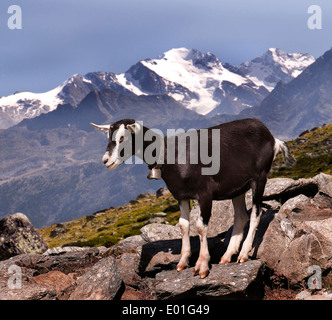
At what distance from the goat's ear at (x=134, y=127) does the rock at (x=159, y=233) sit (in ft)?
27.5

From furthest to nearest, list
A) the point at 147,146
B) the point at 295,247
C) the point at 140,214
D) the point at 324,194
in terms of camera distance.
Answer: the point at 140,214
the point at 324,194
the point at 295,247
the point at 147,146

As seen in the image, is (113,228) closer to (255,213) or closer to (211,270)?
(255,213)

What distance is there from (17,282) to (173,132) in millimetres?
8061

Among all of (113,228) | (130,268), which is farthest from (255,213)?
(113,228)

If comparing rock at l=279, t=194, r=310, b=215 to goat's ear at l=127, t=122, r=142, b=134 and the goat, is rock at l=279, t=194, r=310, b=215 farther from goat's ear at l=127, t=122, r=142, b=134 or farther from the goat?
goat's ear at l=127, t=122, r=142, b=134

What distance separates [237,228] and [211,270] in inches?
82.6

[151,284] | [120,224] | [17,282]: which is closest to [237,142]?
[151,284]

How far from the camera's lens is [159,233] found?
19406 millimetres

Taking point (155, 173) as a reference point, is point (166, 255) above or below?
below

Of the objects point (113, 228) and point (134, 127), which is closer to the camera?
point (134, 127)

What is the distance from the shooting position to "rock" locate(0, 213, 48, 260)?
36.9 m

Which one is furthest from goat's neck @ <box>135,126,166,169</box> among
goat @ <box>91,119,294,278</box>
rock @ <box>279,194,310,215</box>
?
rock @ <box>279,194,310,215</box>

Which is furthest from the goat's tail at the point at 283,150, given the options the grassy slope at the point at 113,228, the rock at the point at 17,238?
the grassy slope at the point at 113,228

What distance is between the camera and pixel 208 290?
11.9 m
